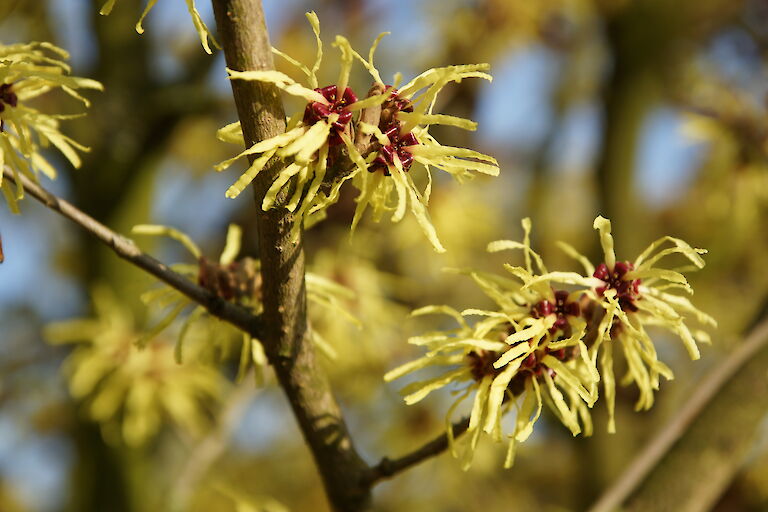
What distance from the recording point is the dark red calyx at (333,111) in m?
0.70

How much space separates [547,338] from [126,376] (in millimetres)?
1413

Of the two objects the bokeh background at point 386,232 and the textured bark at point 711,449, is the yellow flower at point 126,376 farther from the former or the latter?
the textured bark at point 711,449

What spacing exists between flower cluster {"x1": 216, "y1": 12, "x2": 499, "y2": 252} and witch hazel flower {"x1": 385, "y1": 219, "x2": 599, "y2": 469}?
14 centimetres

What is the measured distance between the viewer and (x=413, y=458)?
0.86 meters

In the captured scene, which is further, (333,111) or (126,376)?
(126,376)

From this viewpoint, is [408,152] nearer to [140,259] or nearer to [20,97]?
[140,259]

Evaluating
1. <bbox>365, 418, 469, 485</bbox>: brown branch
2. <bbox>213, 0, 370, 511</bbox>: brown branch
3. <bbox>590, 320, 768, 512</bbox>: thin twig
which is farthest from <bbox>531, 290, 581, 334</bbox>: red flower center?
<bbox>590, 320, 768, 512</bbox>: thin twig

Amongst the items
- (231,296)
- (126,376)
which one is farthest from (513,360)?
(126,376)

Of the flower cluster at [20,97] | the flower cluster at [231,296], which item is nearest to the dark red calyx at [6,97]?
the flower cluster at [20,97]

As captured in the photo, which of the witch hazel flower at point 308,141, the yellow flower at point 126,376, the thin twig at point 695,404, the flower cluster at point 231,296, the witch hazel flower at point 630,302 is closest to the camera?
the witch hazel flower at point 308,141

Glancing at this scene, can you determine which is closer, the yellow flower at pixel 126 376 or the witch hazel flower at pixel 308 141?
the witch hazel flower at pixel 308 141

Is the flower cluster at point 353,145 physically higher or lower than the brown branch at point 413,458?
higher

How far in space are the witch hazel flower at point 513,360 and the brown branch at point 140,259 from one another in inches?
7.7

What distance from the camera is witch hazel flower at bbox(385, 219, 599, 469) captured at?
0.75 metres
